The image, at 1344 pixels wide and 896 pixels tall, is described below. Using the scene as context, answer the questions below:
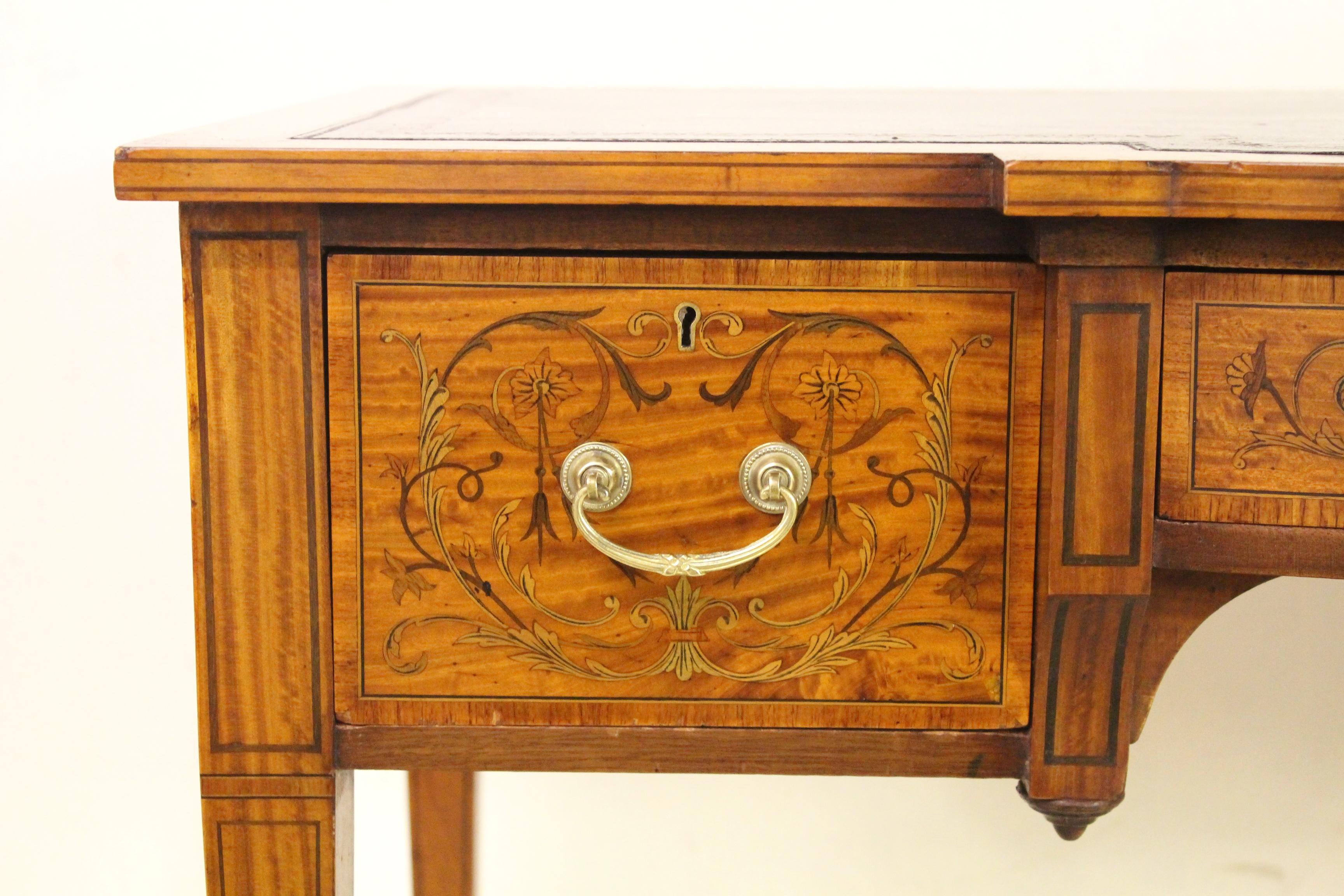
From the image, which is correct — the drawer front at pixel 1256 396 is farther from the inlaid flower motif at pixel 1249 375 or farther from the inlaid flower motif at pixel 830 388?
the inlaid flower motif at pixel 830 388

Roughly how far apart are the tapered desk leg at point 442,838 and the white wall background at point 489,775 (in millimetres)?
207

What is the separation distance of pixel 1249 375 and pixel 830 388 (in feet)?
0.56

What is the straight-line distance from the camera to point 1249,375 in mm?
622

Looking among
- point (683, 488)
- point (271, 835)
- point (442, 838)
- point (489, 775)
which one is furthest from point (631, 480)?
point (489, 775)

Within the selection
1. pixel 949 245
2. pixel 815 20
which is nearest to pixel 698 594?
pixel 949 245

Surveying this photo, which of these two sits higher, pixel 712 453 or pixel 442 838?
pixel 712 453

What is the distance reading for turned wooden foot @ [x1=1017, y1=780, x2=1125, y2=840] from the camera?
26.4 inches

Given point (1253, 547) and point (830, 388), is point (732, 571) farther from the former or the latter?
point (1253, 547)

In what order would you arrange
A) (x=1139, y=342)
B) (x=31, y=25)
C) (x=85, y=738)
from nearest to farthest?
(x=1139, y=342)
(x=31, y=25)
(x=85, y=738)

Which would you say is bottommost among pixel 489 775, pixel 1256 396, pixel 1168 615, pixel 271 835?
pixel 489 775

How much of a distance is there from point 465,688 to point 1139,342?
326 millimetres

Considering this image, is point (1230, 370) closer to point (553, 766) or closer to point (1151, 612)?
point (1151, 612)

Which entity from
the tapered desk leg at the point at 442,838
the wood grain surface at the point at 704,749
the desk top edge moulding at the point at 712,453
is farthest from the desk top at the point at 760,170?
A: the tapered desk leg at the point at 442,838

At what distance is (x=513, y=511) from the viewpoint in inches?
25.9
